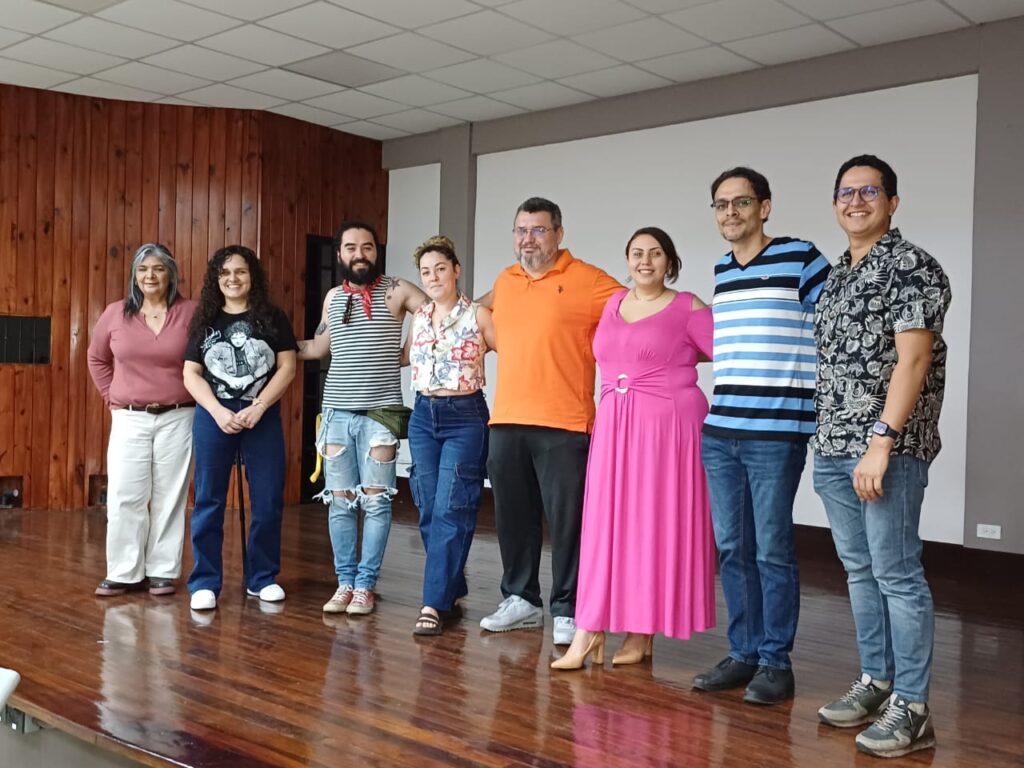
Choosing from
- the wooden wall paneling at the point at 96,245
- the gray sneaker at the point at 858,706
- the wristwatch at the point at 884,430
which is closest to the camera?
the wristwatch at the point at 884,430

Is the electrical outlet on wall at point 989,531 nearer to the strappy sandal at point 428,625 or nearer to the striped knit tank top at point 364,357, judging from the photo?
the strappy sandal at point 428,625

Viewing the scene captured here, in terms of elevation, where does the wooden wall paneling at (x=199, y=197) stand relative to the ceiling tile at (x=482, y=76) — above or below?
below

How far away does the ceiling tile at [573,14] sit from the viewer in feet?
17.4

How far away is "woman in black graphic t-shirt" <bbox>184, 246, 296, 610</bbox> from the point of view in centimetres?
416

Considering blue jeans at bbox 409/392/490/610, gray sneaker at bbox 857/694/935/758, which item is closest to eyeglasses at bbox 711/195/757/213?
blue jeans at bbox 409/392/490/610

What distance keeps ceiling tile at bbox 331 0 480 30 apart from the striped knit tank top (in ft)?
6.31

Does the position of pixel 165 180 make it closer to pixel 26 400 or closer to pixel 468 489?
pixel 26 400

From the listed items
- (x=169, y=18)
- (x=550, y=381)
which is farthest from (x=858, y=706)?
(x=169, y=18)

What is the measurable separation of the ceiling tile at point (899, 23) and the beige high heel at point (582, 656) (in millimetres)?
3567

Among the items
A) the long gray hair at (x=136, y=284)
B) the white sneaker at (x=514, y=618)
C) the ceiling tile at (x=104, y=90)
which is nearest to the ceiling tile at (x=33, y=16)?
the ceiling tile at (x=104, y=90)

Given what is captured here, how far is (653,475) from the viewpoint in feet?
10.8

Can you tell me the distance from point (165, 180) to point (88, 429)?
178 centimetres

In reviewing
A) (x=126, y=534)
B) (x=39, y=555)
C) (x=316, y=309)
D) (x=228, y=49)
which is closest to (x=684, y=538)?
(x=126, y=534)

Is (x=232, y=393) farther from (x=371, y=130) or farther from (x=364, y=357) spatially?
(x=371, y=130)
